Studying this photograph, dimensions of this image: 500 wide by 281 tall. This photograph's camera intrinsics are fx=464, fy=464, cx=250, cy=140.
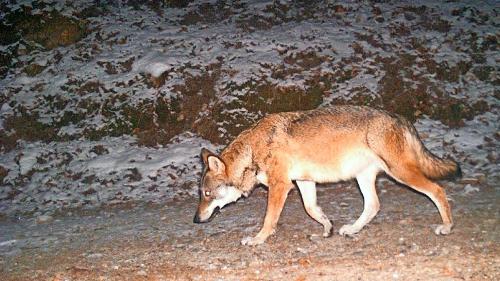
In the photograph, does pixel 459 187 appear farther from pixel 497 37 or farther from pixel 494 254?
pixel 497 37

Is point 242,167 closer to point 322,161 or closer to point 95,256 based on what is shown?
point 322,161

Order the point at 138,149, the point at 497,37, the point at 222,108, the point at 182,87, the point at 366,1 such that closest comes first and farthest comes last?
the point at 138,149
the point at 222,108
the point at 182,87
the point at 497,37
the point at 366,1

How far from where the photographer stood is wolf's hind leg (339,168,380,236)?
6.17 metres

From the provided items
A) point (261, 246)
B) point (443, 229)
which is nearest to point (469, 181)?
point (443, 229)

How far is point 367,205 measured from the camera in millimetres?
6387

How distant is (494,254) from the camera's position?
494cm

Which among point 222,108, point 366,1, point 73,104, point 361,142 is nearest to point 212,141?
point 222,108

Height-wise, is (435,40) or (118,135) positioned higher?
(435,40)

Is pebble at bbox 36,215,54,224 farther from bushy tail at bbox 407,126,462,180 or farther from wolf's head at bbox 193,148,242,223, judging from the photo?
bushy tail at bbox 407,126,462,180

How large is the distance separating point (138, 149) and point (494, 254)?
305 inches

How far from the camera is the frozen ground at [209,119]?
5.64 metres

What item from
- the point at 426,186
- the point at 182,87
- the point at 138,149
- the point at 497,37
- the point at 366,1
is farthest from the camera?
the point at 366,1

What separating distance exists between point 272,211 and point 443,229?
213cm

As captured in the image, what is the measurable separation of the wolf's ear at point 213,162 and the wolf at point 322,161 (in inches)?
0.5
